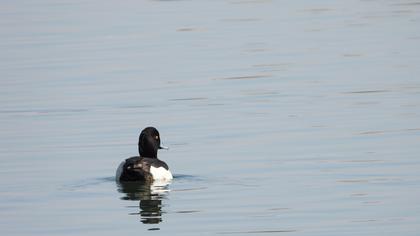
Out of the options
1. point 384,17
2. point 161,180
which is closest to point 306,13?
point 384,17

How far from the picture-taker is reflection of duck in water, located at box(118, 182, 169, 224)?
14891mm

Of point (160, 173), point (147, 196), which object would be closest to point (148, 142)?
point (160, 173)

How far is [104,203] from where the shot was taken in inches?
618

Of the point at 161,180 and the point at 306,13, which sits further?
the point at 306,13

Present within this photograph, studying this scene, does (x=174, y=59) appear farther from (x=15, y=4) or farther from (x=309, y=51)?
(x=15, y=4)

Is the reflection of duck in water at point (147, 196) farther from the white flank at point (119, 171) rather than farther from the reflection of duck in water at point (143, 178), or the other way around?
the white flank at point (119, 171)

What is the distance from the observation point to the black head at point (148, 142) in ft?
59.6

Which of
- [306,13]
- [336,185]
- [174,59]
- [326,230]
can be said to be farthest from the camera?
[306,13]

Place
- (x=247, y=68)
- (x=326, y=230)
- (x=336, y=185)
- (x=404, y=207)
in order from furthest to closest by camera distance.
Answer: (x=247, y=68), (x=336, y=185), (x=404, y=207), (x=326, y=230)

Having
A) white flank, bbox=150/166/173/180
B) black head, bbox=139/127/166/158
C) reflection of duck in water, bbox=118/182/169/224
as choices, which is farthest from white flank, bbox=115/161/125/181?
black head, bbox=139/127/166/158

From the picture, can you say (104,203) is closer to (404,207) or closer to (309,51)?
(404,207)

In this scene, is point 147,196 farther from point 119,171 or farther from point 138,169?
point 119,171

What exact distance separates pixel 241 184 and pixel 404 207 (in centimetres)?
253

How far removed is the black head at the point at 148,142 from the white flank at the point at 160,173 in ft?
3.84
